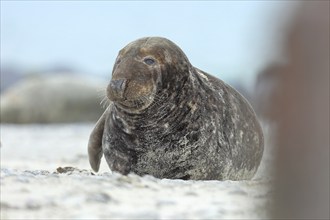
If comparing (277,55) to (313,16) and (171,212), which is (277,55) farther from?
(171,212)

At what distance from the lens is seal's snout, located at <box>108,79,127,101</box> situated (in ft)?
15.1

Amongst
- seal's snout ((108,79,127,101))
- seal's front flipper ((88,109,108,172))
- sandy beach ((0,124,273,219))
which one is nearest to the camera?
sandy beach ((0,124,273,219))

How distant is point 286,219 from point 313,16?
0.45 meters

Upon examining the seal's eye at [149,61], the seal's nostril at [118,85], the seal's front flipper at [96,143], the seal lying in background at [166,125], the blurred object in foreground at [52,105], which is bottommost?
the blurred object in foreground at [52,105]

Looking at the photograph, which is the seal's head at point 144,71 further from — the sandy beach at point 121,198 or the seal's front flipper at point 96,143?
the sandy beach at point 121,198

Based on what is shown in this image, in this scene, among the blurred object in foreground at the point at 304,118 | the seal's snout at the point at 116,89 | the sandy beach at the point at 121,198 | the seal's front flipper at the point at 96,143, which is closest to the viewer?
the blurred object in foreground at the point at 304,118

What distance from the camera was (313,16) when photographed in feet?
4.85

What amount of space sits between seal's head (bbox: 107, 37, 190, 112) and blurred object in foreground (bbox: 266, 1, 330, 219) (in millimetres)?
3010

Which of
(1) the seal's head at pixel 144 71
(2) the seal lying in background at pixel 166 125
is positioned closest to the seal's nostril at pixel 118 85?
(1) the seal's head at pixel 144 71

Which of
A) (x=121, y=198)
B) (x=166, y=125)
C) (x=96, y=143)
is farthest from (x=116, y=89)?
(x=121, y=198)

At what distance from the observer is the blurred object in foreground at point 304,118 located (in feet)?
4.91

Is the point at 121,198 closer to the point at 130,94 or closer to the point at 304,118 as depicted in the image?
the point at 304,118

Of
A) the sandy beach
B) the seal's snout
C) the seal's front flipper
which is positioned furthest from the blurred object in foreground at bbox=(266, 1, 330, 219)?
the seal's front flipper

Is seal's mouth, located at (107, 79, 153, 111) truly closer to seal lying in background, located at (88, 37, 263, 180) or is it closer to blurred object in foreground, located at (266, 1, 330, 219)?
seal lying in background, located at (88, 37, 263, 180)
